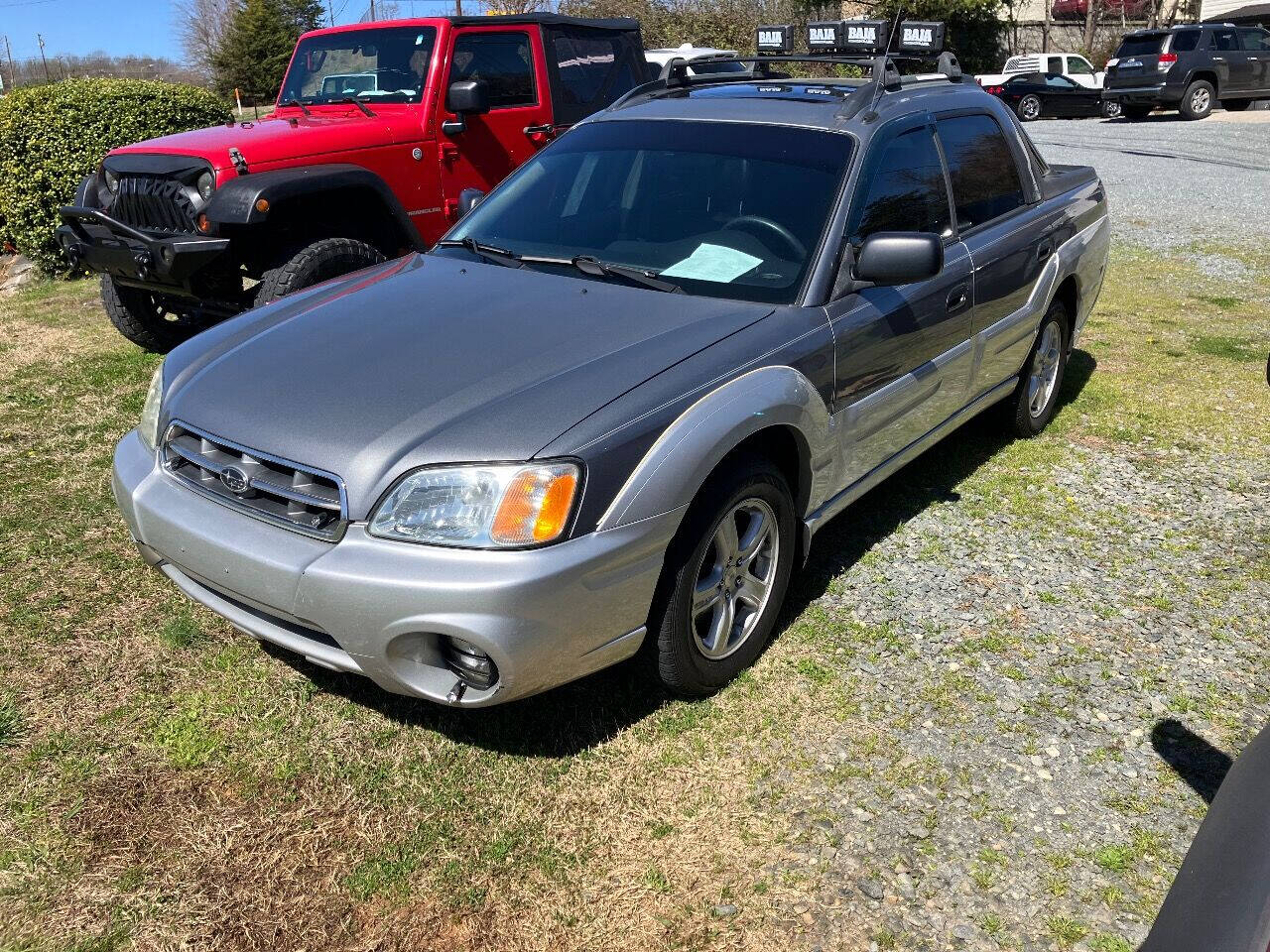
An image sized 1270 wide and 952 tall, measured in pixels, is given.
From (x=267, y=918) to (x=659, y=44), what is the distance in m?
30.5

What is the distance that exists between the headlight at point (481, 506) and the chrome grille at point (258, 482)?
0.16 m

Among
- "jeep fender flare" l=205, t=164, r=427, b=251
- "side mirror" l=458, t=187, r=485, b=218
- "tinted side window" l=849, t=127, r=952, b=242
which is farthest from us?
"jeep fender flare" l=205, t=164, r=427, b=251

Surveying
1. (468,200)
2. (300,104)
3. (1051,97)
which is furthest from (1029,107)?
(468,200)

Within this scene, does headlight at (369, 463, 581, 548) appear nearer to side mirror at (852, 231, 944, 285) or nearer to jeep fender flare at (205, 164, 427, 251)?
side mirror at (852, 231, 944, 285)

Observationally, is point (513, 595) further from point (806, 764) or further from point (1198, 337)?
point (1198, 337)

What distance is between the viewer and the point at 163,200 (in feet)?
18.7

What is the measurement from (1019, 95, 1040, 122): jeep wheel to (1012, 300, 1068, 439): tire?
862 inches

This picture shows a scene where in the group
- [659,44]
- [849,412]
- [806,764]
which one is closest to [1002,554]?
[849,412]

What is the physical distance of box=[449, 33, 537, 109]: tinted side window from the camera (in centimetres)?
659

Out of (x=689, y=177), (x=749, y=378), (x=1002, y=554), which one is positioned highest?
(x=689, y=177)

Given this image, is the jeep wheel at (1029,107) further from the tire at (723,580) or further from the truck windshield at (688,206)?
the tire at (723,580)

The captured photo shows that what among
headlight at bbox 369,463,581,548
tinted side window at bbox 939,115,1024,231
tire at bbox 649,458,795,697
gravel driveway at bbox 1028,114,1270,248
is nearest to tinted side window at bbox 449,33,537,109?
tinted side window at bbox 939,115,1024,231

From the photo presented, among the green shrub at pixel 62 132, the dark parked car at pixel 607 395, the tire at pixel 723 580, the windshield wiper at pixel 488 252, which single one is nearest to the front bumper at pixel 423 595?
the dark parked car at pixel 607 395

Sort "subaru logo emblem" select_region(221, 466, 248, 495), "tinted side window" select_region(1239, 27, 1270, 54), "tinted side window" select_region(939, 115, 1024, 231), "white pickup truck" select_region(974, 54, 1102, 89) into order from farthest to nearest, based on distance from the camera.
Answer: "white pickup truck" select_region(974, 54, 1102, 89), "tinted side window" select_region(1239, 27, 1270, 54), "tinted side window" select_region(939, 115, 1024, 231), "subaru logo emblem" select_region(221, 466, 248, 495)
